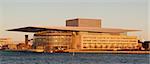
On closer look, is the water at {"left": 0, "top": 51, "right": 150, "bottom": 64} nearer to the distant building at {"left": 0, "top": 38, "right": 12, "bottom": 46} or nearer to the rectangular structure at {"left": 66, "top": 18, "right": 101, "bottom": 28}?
the rectangular structure at {"left": 66, "top": 18, "right": 101, "bottom": 28}

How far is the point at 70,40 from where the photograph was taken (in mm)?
98438

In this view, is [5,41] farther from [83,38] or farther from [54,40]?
[83,38]

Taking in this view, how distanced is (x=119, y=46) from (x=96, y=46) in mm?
5124

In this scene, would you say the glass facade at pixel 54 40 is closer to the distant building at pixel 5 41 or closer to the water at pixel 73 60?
the distant building at pixel 5 41

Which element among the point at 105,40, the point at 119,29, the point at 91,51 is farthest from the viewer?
the point at 119,29

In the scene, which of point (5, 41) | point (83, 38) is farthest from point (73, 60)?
point (5, 41)

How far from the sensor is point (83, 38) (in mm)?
95688

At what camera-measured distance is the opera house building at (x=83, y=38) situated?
95.6 m

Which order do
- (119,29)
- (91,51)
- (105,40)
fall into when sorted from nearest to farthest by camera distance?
(91,51) < (105,40) < (119,29)

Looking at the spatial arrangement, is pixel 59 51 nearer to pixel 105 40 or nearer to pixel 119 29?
pixel 105 40

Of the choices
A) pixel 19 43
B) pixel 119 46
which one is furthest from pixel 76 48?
pixel 19 43

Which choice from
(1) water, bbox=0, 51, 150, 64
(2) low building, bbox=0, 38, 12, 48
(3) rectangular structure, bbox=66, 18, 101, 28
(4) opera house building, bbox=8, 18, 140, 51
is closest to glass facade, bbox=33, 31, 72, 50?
(4) opera house building, bbox=8, 18, 140, 51

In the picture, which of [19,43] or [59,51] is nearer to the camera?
[59,51]

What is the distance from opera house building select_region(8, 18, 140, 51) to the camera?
3765 inches
